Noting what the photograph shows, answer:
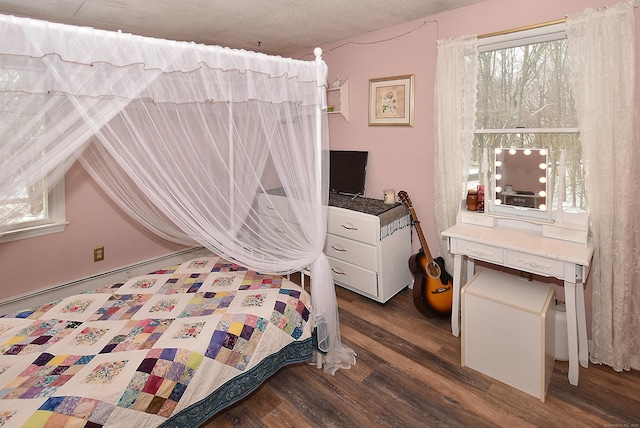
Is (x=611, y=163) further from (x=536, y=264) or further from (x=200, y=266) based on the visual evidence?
(x=200, y=266)

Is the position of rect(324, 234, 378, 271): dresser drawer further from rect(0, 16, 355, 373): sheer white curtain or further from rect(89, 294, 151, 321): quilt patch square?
rect(89, 294, 151, 321): quilt patch square

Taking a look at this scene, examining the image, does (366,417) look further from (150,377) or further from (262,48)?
(262,48)

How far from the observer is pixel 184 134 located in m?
1.88

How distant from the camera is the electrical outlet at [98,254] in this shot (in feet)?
11.2

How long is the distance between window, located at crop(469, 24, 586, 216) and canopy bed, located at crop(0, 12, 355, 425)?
1494 mm

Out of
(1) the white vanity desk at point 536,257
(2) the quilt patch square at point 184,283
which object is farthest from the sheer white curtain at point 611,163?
(2) the quilt patch square at point 184,283

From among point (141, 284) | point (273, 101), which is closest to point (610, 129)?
point (273, 101)

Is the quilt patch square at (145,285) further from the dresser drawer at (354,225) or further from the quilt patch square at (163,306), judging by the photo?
the dresser drawer at (354,225)

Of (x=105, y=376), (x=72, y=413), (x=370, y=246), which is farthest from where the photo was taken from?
(x=370, y=246)

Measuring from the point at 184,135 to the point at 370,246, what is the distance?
1.82 metres

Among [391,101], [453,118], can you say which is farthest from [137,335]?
[391,101]

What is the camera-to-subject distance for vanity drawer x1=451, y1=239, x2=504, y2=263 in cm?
239

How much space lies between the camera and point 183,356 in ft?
5.75

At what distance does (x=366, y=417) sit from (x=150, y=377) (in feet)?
3.84
